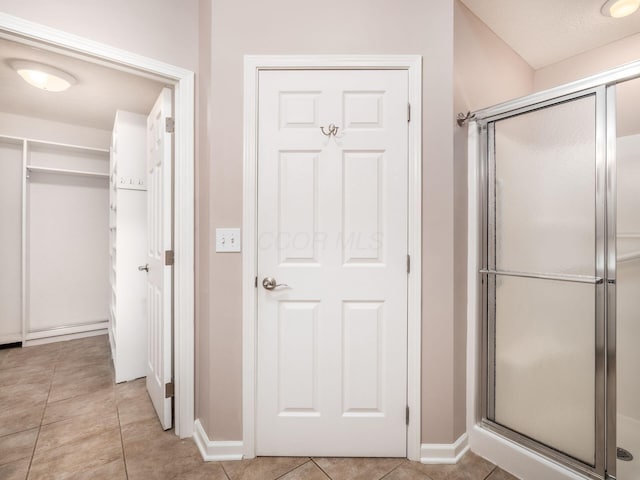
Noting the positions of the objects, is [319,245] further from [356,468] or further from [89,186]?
[89,186]

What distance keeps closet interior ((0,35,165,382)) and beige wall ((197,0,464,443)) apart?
117 cm

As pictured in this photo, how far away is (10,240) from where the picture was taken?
299 cm

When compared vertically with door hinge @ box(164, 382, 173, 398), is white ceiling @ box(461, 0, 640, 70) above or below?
above

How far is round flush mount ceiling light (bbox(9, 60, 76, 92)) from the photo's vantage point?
209 cm

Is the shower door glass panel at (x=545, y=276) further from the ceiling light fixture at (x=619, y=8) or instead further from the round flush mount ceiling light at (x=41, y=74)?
the round flush mount ceiling light at (x=41, y=74)

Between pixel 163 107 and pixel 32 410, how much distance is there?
218 centimetres

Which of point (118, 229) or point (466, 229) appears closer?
point (466, 229)

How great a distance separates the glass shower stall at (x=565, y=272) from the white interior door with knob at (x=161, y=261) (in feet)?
5.73

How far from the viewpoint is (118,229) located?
2352 millimetres

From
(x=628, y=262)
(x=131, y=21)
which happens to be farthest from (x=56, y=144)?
(x=628, y=262)

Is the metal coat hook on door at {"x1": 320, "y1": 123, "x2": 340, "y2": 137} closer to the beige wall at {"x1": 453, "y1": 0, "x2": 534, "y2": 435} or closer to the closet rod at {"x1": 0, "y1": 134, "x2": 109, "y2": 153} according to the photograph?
the beige wall at {"x1": 453, "y1": 0, "x2": 534, "y2": 435}

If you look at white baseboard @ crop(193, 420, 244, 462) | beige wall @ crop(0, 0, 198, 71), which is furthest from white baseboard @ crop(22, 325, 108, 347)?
beige wall @ crop(0, 0, 198, 71)

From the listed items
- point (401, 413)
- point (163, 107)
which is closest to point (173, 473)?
point (401, 413)

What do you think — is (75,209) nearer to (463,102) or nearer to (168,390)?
(168,390)
